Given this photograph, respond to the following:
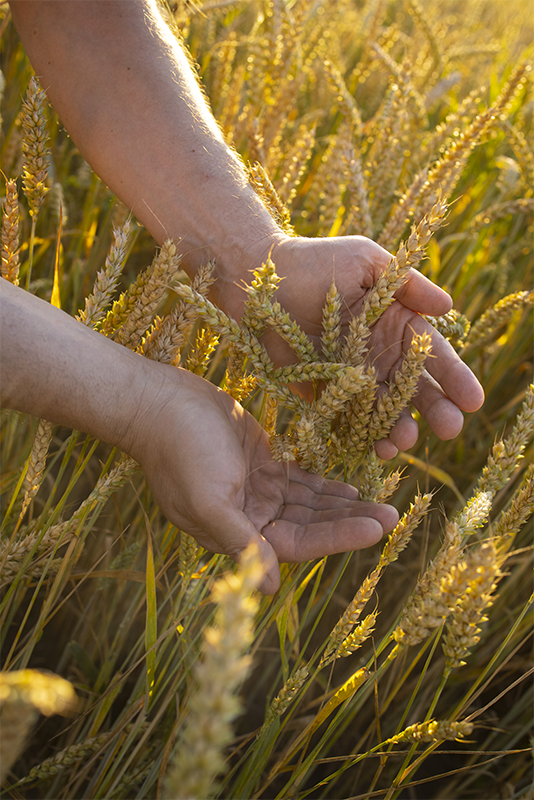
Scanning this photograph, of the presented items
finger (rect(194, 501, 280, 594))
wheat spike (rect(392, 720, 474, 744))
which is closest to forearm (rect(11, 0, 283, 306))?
finger (rect(194, 501, 280, 594))

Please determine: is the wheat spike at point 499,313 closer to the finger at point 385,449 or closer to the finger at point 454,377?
the finger at point 454,377

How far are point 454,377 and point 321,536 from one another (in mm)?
406

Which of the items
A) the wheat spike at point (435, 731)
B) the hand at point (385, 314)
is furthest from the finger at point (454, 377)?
the wheat spike at point (435, 731)

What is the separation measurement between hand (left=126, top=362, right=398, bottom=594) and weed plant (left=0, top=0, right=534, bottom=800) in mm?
40

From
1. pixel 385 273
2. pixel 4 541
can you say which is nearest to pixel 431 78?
pixel 385 273

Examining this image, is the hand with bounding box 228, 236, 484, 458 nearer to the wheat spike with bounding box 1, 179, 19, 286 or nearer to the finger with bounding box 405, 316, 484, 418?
the finger with bounding box 405, 316, 484, 418

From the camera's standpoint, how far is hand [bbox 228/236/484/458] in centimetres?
99

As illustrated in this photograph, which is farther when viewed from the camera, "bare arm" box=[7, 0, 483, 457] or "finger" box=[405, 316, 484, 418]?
"bare arm" box=[7, 0, 483, 457]

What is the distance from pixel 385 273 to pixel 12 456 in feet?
2.88

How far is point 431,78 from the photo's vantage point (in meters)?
2.09

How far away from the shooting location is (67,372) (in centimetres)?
82

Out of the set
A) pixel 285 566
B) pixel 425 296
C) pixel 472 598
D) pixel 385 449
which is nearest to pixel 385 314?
pixel 425 296

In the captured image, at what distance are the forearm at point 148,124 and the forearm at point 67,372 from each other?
375 mm

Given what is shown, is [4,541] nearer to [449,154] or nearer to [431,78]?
[449,154]
